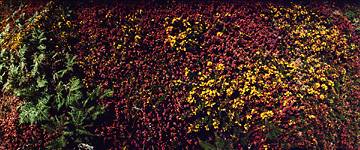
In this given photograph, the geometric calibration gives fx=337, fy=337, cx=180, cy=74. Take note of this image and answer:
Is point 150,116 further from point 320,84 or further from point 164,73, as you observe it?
point 320,84

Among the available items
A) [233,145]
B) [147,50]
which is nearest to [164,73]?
[147,50]

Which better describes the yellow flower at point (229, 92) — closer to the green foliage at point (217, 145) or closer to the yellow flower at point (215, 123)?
the yellow flower at point (215, 123)

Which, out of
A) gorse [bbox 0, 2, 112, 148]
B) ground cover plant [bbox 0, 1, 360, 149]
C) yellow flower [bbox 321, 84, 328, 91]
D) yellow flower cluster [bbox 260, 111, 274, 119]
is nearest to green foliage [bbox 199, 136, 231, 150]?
ground cover plant [bbox 0, 1, 360, 149]

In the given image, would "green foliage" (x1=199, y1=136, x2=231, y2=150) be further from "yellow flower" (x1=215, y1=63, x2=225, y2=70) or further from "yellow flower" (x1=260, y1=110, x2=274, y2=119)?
"yellow flower" (x1=215, y1=63, x2=225, y2=70)

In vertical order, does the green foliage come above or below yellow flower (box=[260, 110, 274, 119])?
below

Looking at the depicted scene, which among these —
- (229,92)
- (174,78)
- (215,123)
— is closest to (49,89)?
(174,78)

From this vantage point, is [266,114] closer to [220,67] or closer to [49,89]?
[220,67]
